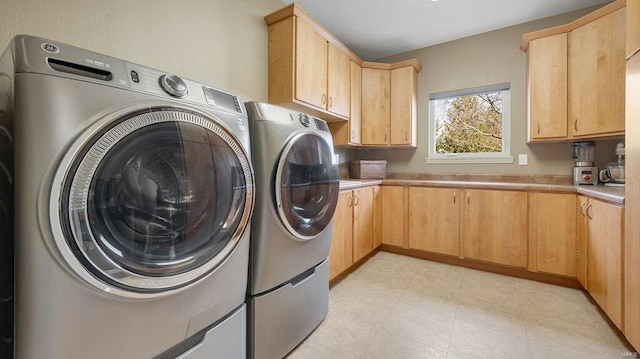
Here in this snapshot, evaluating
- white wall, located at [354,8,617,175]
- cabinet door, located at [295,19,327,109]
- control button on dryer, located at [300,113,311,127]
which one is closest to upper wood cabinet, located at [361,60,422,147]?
white wall, located at [354,8,617,175]

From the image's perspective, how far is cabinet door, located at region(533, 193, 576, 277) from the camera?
1.98 metres

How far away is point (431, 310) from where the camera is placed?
171 cm

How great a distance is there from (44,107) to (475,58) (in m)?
3.40

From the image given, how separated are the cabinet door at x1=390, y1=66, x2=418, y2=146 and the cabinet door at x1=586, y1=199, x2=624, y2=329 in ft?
5.38

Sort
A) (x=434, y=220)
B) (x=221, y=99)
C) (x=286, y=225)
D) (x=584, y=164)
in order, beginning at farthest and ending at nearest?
(x=434, y=220), (x=584, y=164), (x=286, y=225), (x=221, y=99)

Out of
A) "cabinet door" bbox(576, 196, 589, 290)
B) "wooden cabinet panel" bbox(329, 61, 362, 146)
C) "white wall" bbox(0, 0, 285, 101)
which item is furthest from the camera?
"wooden cabinet panel" bbox(329, 61, 362, 146)

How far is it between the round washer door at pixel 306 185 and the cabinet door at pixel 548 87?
207cm

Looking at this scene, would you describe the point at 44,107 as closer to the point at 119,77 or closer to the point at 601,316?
the point at 119,77

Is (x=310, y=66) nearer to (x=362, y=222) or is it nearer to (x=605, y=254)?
(x=362, y=222)

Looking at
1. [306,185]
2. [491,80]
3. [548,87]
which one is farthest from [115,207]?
[491,80]

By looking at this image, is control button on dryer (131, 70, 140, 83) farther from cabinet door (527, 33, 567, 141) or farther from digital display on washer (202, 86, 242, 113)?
cabinet door (527, 33, 567, 141)

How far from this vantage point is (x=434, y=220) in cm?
254

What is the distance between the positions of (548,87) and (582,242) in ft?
4.34

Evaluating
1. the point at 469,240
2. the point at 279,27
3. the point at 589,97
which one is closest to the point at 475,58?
the point at 589,97
